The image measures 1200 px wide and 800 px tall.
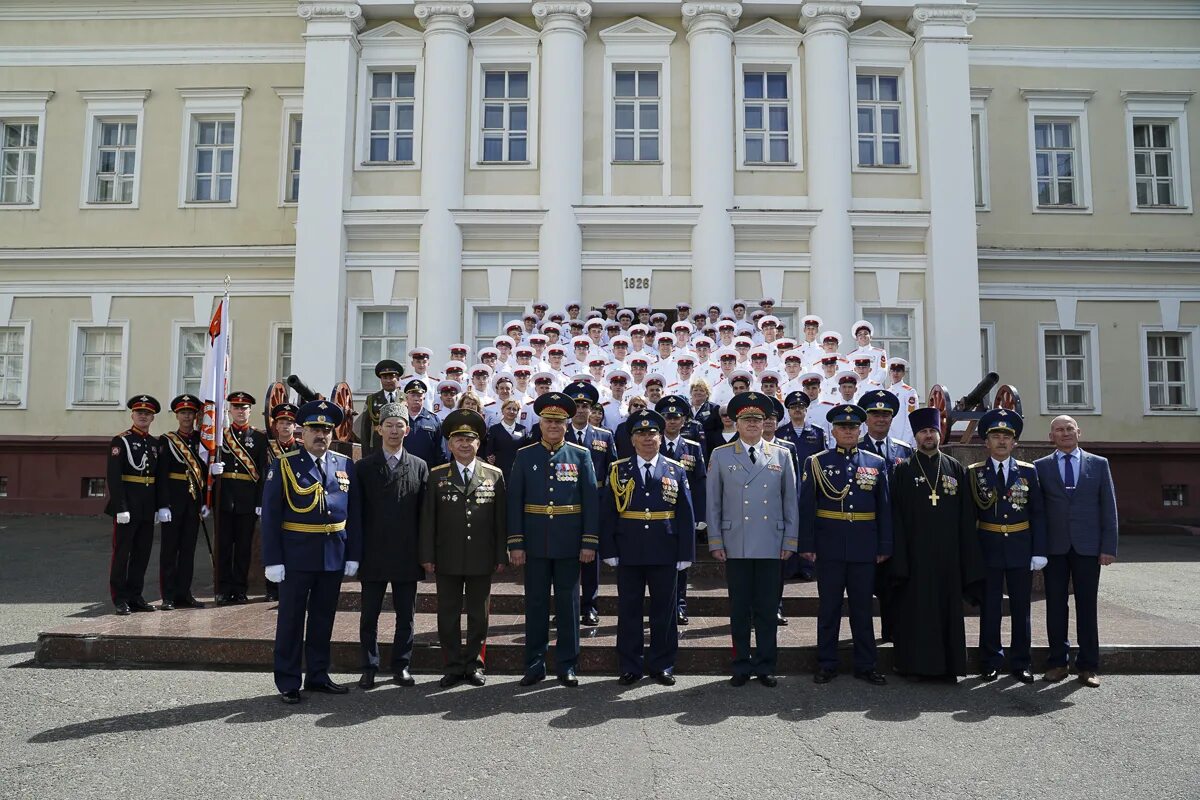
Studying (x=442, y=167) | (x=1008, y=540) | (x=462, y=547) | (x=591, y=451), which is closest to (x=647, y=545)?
(x=462, y=547)

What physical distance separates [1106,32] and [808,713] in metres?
19.2

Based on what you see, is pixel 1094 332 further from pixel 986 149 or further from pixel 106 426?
pixel 106 426

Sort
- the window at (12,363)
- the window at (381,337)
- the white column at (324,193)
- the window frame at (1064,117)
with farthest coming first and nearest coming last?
the window at (12,363), the window frame at (1064,117), the window at (381,337), the white column at (324,193)

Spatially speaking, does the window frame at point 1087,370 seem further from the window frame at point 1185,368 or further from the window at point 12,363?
the window at point 12,363

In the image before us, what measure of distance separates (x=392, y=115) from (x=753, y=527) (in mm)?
13995

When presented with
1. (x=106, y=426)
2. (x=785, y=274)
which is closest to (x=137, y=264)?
(x=106, y=426)

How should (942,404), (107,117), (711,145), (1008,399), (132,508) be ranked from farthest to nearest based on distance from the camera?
(107,117)
(711,145)
(942,404)
(1008,399)
(132,508)

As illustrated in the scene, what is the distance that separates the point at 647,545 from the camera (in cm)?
717

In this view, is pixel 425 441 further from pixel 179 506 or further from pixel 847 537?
pixel 847 537

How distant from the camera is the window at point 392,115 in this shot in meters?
18.5

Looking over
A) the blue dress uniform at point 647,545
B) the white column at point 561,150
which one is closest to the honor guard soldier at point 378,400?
the blue dress uniform at point 647,545

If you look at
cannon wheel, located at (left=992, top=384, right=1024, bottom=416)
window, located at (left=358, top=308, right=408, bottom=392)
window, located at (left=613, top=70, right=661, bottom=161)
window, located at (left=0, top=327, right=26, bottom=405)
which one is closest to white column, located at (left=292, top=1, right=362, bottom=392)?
window, located at (left=358, top=308, right=408, bottom=392)

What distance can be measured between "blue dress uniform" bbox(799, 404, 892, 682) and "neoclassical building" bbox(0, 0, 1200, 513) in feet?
34.2

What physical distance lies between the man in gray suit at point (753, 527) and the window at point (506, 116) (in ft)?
39.7
